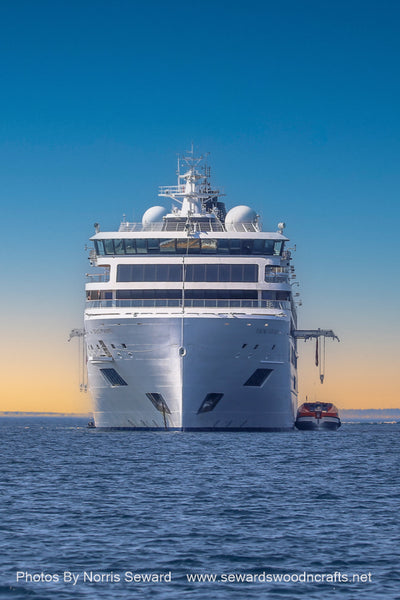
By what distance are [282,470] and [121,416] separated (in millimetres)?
23149

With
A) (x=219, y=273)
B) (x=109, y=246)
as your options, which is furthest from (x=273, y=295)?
(x=109, y=246)

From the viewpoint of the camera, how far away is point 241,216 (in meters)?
72.0

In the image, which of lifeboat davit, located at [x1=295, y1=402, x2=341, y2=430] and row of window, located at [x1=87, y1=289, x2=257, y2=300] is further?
lifeboat davit, located at [x1=295, y1=402, x2=341, y2=430]

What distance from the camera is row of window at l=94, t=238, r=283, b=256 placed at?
6388cm

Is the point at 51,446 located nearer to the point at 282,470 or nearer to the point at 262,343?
the point at 262,343

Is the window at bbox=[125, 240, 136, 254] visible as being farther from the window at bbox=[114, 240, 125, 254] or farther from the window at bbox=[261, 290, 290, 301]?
the window at bbox=[261, 290, 290, 301]

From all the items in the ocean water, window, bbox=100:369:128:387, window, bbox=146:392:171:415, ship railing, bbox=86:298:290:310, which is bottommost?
the ocean water

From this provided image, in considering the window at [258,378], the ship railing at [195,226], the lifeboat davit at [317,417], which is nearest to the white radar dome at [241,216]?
the ship railing at [195,226]

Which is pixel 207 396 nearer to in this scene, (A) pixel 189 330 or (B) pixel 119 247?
(A) pixel 189 330

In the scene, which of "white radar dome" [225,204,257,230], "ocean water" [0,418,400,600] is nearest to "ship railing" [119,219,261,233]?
"white radar dome" [225,204,257,230]

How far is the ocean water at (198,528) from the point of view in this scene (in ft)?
66.6

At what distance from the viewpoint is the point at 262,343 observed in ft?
197

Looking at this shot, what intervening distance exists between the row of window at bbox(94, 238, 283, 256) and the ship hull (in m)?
4.96

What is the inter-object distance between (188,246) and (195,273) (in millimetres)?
2527
